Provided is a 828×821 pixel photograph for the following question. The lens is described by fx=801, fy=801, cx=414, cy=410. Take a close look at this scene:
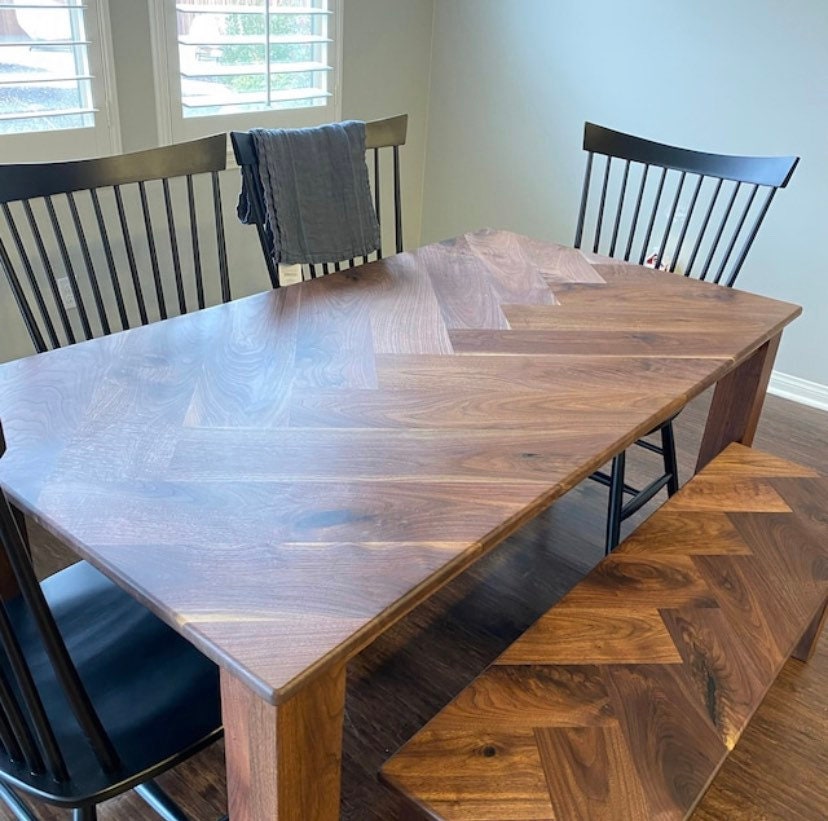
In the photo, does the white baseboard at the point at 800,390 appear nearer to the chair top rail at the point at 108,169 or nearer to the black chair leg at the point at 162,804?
the chair top rail at the point at 108,169

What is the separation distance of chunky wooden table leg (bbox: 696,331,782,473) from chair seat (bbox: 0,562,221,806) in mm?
1342

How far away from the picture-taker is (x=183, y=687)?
1.12 metres

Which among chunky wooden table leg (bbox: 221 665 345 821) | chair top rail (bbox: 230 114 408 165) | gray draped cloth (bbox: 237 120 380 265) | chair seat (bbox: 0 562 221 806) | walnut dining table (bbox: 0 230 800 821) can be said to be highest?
chair top rail (bbox: 230 114 408 165)

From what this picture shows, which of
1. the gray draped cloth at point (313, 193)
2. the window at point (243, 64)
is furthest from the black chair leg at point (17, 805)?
the window at point (243, 64)

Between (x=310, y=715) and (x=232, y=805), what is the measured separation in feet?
0.65

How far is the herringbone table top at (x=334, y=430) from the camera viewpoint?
0.87 m

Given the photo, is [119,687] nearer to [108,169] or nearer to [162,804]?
[162,804]

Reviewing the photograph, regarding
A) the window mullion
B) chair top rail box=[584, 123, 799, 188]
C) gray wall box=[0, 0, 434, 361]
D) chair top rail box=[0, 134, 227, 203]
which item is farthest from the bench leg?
the window mullion

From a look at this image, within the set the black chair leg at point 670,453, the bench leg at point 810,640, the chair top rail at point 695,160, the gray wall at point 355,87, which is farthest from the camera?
the gray wall at point 355,87

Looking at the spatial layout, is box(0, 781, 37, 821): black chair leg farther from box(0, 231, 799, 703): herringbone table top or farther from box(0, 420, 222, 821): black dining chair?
box(0, 231, 799, 703): herringbone table top

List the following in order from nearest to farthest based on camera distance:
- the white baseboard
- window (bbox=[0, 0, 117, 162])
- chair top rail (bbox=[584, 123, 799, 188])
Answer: chair top rail (bbox=[584, 123, 799, 188])
window (bbox=[0, 0, 117, 162])
the white baseboard

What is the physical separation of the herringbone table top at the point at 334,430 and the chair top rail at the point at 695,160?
1.08 feet

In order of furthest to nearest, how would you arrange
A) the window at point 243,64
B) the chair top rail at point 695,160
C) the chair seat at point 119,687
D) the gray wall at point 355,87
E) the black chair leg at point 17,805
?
the window at point 243,64 → the gray wall at point 355,87 → the chair top rail at point 695,160 → the black chair leg at point 17,805 → the chair seat at point 119,687

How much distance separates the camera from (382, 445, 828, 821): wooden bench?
101cm
